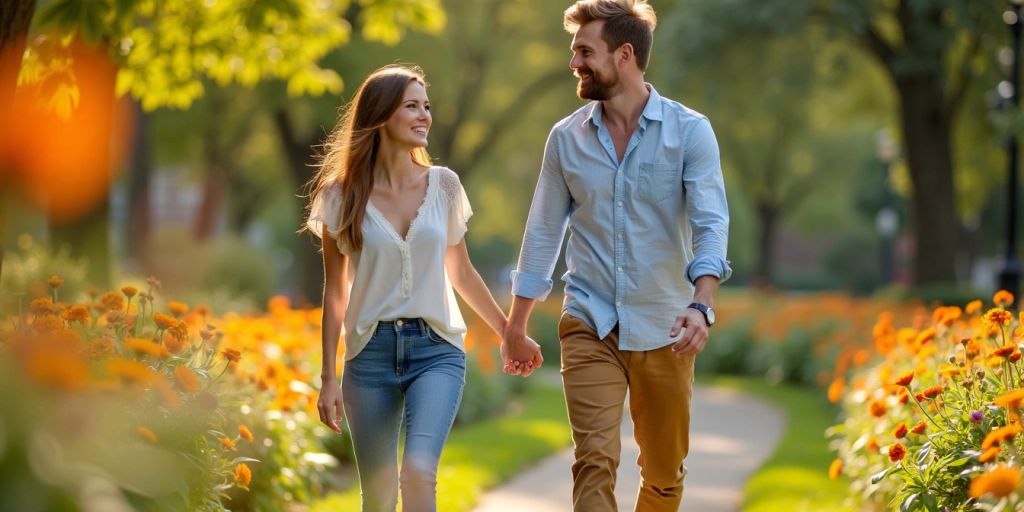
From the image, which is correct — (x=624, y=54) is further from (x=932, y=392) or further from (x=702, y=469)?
(x=702, y=469)

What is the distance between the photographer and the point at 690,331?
4508 mm

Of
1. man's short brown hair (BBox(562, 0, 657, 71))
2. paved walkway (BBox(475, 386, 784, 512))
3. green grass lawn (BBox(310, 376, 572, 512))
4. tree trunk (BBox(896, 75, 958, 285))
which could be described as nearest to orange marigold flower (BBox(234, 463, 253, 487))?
man's short brown hair (BBox(562, 0, 657, 71))

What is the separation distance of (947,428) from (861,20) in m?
12.7

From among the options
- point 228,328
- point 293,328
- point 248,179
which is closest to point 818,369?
point 293,328

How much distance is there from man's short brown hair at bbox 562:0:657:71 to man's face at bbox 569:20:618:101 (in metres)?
0.03

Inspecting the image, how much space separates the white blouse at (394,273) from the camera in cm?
472

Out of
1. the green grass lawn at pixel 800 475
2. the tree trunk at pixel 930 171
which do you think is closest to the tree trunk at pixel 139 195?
the tree trunk at pixel 930 171

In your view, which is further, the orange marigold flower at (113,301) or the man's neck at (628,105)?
the orange marigold flower at (113,301)

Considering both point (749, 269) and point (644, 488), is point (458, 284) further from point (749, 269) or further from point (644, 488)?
point (749, 269)

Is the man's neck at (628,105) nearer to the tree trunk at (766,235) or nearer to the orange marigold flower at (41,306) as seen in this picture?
the orange marigold flower at (41,306)

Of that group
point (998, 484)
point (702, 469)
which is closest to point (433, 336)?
point (998, 484)

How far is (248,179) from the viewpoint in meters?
36.6

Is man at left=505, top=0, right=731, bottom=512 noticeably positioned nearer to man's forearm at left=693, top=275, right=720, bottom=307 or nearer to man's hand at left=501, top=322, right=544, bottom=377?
man's hand at left=501, top=322, right=544, bottom=377

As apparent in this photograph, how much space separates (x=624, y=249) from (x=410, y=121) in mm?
932
